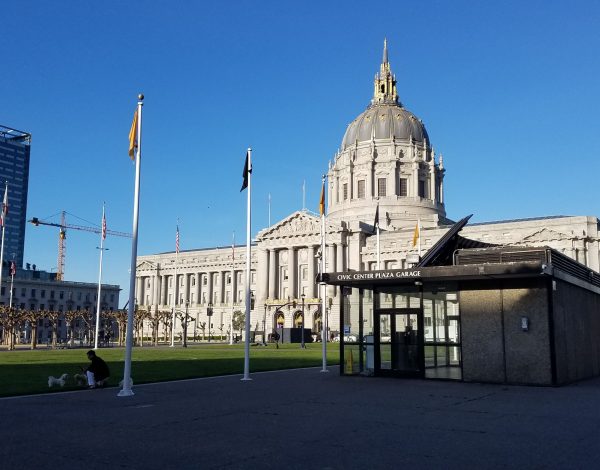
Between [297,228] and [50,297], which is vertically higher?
[297,228]

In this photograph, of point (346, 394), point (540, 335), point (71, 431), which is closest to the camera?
point (71, 431)

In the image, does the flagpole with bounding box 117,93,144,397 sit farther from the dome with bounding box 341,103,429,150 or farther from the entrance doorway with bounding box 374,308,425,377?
the dome with bounding box 341,103,429,150

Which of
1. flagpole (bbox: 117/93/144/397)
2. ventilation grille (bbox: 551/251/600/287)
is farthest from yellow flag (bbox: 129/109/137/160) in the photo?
ventilation grille (bbox: 551/251/600/287)

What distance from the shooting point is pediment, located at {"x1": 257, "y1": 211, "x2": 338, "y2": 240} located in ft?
407

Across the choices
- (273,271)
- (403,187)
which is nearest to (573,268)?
(273,271)

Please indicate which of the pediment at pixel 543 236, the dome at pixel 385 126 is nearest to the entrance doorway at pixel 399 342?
the pediment at pixel 543 236

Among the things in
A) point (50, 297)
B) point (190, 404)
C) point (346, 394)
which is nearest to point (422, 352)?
point (346, 394)

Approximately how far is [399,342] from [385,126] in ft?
393

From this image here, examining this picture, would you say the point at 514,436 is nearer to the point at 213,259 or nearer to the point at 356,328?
the point at 356,328

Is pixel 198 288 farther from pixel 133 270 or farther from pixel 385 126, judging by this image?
pixel 133 270

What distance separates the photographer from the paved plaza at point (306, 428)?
10086 millimetres

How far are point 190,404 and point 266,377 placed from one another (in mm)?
9387

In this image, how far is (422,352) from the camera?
80.4 ft

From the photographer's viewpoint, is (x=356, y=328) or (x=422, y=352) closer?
(x=422, y=352)
